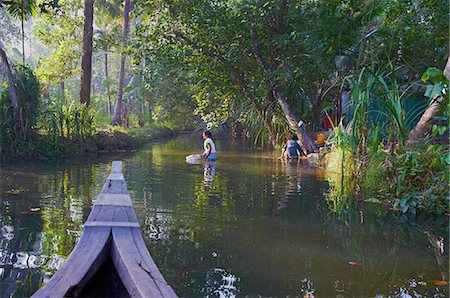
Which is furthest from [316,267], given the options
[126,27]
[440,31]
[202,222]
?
[126,27]

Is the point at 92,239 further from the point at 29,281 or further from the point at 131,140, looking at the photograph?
the point at 131,140

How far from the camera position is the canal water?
421 cm

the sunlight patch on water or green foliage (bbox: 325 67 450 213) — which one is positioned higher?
green foliage (bbox: 325 67 450 213)

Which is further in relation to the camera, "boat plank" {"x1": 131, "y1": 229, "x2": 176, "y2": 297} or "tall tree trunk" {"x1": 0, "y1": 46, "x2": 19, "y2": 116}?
"tall tree trunk" {"x1": 0, "y1": 46, "x2": 19, "y2": 116}

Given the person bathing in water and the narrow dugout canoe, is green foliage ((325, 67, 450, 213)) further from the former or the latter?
the person bathing in water

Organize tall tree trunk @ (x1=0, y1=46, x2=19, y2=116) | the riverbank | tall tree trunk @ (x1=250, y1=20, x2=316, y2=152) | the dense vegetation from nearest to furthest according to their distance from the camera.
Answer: the dense vegetation → tall tree trunk @ (x1=0, y1=46, x2=19, y2=116) → the riverbank → tall tree trunk @ (x1=250, y1=20, x2=316, y2=152)

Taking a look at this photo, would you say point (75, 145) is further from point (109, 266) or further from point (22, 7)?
point (109, 266)

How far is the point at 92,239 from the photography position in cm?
355

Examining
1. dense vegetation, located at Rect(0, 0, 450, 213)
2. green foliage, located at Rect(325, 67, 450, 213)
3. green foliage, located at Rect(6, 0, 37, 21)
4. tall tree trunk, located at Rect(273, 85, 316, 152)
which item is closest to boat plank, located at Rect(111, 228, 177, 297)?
green foliage, located at Rect(325, 67, 450, 213)

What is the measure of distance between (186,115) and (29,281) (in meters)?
28.1

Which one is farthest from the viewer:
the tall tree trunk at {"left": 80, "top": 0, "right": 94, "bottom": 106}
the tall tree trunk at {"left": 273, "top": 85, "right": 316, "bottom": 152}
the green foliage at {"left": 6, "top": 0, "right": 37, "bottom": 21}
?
the tall tree trunk at {"left": 80, "top": 0, "right": 94, "bottom": 106}

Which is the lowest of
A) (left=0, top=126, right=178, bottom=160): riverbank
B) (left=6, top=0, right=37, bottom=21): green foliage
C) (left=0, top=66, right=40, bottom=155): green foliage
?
(left=0, top=126, right=178, bottom=160): riverbank

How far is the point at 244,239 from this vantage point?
566 centimetres

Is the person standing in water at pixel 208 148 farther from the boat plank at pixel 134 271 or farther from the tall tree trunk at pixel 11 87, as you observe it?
the boat plank at pixel 134 271
